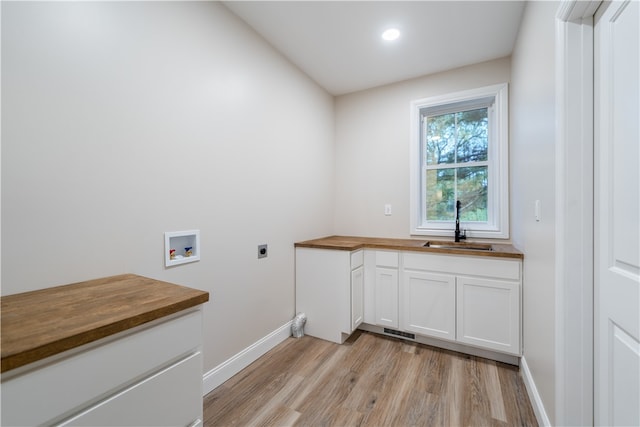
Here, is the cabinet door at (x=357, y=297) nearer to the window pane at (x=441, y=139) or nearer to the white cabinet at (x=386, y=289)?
the white cabinet at (x=386, y=289)

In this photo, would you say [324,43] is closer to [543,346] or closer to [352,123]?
[352,123]

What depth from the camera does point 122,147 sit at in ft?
4.32

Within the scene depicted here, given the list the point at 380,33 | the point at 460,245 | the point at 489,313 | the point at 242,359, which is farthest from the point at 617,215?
the point at 242,359

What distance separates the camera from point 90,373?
72 centimetres

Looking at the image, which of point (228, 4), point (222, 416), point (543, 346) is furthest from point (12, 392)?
point (228, 4)

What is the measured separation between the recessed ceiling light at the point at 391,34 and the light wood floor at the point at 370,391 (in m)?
2.57

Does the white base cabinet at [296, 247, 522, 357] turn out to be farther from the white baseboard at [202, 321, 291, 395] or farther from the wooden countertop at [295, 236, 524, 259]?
the white baseboard at [202, 321, 291, 395]

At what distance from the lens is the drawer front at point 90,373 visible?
609 millimetres

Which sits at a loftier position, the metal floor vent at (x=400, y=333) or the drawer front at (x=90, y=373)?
the drawer front at (x=90, y=373)

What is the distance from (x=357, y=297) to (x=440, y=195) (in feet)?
4.52

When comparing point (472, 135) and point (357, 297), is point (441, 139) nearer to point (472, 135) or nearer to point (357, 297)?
point (472, 135)

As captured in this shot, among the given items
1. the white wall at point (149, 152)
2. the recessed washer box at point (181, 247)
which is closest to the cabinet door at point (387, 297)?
the white wall at point (149, 152)

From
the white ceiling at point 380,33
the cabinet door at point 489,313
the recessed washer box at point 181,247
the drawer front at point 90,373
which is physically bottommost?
the cabinet door at point 489,313

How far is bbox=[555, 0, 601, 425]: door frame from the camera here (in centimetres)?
107
